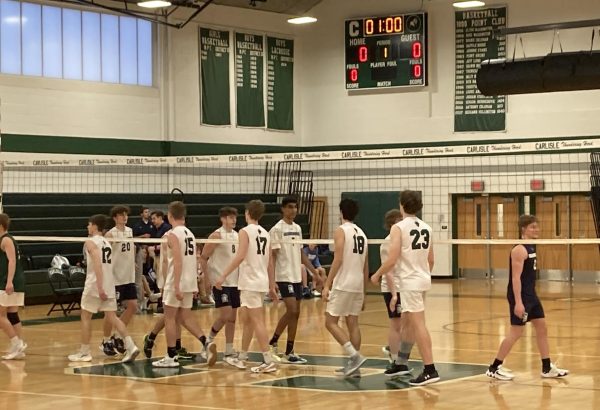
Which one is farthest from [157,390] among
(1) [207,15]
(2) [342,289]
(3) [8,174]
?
(1) [207,15]

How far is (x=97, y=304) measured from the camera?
1315 centimetres

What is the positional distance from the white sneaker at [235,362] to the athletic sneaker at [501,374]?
2.69 metres

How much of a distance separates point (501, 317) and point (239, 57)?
12.8 metres

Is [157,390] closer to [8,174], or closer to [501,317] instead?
[501,317]

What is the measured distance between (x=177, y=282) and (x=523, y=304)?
373 cm

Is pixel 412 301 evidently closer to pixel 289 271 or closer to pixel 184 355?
pixel 289 271

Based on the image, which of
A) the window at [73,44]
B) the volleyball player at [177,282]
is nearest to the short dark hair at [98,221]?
the volleyball player at [177,282]

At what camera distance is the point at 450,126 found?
28.1 m

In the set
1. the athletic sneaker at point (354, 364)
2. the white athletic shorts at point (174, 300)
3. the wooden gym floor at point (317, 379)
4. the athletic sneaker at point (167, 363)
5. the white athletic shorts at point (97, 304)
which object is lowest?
the wooden gym floor at point (317, 379)

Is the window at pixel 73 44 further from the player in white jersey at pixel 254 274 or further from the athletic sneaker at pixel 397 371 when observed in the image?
the athletic sneaker at pixel 397 371

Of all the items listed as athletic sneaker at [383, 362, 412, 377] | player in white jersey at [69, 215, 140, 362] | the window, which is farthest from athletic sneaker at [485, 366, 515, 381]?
the window

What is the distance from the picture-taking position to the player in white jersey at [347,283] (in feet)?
37.1

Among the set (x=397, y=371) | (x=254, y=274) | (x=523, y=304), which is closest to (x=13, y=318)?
(x=254, y=274)

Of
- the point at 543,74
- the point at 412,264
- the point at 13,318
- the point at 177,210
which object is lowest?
the point at 13,318
